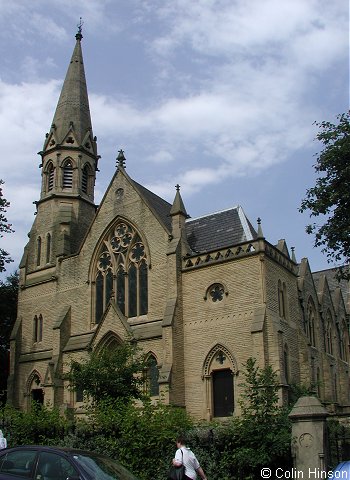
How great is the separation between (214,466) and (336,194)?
12.8 m

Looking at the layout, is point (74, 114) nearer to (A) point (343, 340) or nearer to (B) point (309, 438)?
(A) point (343, 340)

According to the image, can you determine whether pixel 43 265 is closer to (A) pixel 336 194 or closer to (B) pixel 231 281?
(B) pixel 231 281

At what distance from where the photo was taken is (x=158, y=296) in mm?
28906

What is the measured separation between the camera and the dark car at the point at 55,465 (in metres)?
10.1

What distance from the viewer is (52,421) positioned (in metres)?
18.9

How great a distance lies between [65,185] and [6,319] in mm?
10428

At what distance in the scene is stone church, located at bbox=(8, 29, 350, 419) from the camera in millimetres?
26297

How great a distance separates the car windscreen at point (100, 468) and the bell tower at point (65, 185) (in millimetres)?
23954

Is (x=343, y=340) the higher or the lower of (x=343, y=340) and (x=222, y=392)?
the higher

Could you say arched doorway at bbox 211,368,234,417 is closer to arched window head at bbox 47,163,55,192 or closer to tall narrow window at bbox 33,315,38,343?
tall narrow window at bbox 33,315,38,343

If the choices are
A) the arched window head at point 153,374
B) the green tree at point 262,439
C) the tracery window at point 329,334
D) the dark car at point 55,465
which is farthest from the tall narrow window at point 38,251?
the dark car at point 55,465

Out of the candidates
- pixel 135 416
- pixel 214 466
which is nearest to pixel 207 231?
pixel 135 416

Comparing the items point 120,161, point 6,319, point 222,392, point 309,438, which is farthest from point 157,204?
Answer: point 309,438

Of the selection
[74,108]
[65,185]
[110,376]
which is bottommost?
[110,376]
